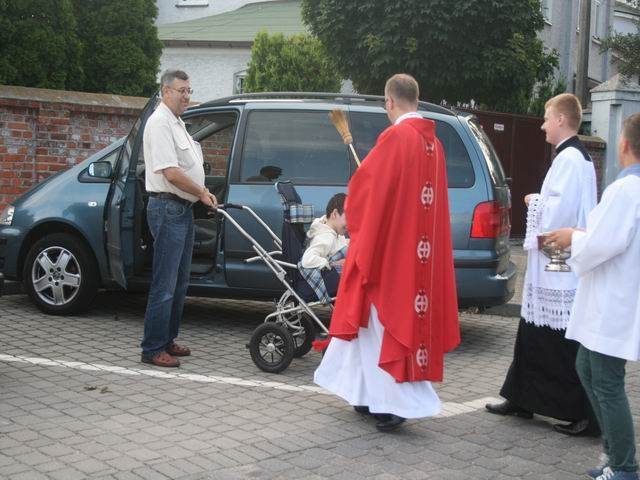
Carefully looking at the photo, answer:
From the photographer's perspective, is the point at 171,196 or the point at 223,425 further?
the point at 171,196

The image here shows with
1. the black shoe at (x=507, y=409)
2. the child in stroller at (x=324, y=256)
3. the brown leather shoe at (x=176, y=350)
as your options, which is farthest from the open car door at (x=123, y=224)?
the black shoe at (x=507, y=409)

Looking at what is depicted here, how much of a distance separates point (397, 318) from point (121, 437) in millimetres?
1634

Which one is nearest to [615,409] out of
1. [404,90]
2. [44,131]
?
[404,90]

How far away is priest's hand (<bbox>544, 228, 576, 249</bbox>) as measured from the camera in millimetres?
4961

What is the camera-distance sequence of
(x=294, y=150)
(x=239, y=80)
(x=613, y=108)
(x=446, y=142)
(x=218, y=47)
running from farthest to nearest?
(x=239, y=80)
(x=218, y=47)
(x=613, y=108)
(x=294, y=150)
(x=446, y=142)

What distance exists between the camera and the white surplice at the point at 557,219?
19.2 ft

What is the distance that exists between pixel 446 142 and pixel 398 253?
2.91 m

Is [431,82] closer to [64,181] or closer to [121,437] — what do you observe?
[64,181]

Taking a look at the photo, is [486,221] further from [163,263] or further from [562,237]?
[562,237]

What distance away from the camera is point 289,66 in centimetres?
2706

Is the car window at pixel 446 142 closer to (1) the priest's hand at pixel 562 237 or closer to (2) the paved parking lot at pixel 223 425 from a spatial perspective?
(2) the paved parking lot at pixel 223 425

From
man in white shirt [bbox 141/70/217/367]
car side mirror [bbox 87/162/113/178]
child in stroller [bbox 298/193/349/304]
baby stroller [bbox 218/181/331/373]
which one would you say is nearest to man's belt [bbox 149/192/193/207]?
man in white shirt [bbox 141/70/217/367]

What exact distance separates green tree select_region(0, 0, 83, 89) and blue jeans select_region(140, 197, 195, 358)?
1181 cm

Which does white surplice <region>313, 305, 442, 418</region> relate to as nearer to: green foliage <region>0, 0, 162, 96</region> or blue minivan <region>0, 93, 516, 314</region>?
blue minivan <region>0, 93, 516, 314</region>
